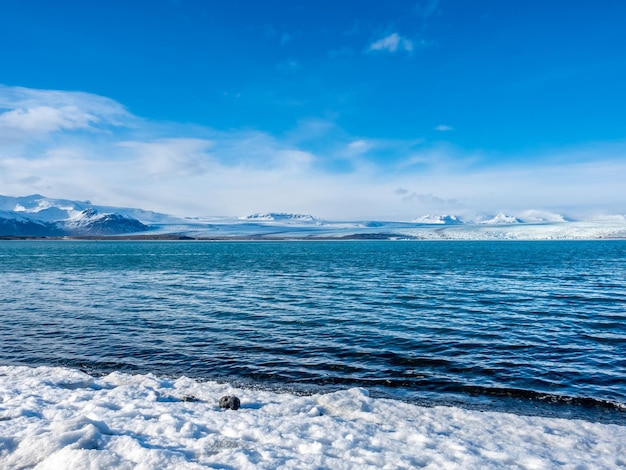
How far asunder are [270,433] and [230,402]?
2.16 metres

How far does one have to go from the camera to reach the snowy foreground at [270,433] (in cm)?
755

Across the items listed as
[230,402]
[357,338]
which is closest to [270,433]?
[230,402]

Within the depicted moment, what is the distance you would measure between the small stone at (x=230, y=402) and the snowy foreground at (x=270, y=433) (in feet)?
0.58

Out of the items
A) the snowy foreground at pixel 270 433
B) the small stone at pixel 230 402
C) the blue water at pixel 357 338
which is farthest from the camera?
the blue water at pixel 357 338

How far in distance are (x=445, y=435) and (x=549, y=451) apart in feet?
6.31

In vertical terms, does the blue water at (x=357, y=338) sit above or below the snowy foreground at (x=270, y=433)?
below

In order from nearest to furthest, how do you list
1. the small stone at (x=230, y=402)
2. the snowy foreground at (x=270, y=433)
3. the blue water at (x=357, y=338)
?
the snowy foreground at (x=270, y=433), the small stone at (x=230, y=402), the blue water at (x=357, y=338)

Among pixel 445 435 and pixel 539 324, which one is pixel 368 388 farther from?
pixel 539 324

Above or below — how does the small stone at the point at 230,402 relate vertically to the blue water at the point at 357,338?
above

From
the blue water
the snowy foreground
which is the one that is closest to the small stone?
the snowy foreground

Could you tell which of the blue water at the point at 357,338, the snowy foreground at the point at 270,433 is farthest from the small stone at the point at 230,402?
the blue water at the point at 357,338

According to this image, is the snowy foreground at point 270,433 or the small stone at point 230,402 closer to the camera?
the snowy foreground at point 270,433

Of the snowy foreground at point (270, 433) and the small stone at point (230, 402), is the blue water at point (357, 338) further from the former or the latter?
the small stone at point (230, 402)

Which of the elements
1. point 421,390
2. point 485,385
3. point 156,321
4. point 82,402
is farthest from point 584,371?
point 156,321
